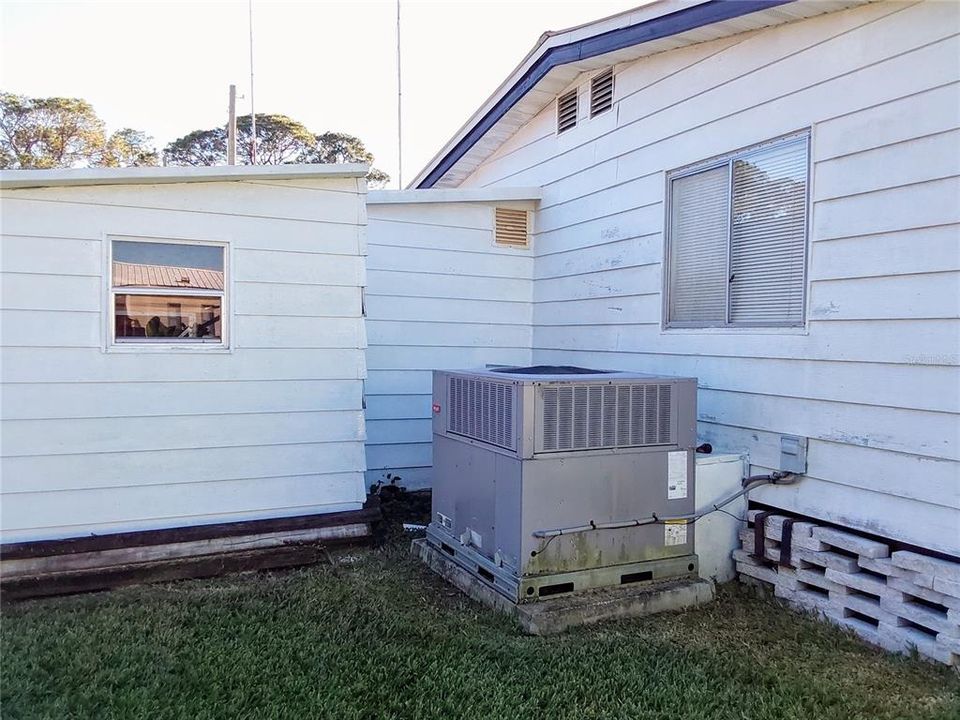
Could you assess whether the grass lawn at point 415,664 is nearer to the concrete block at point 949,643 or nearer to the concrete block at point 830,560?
the concrete block at point 949,643

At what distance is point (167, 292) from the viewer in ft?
16.4

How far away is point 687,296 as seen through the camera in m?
5.32

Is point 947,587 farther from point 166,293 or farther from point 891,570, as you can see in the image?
point 166,293

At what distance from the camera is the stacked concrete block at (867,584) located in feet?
11.6

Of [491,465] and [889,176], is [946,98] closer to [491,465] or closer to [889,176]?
[889,176]

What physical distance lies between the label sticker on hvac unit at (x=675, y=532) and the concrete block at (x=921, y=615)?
3.56 feet

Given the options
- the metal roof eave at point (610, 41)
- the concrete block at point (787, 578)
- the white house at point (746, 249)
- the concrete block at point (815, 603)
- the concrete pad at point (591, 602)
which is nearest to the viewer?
the white house at point (746, 249)

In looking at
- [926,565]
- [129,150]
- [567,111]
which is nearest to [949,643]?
[926,565]

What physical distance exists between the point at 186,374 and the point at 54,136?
22.9 meters

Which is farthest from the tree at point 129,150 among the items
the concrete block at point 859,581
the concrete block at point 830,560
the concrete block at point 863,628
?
the concrete block at point 863,628

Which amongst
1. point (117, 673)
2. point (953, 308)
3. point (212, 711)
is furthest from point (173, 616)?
point (953, 308)

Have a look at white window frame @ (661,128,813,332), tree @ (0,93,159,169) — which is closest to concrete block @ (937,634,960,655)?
white window frame @ (661,128,813,332)

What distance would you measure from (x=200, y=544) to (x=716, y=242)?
13.3 feet

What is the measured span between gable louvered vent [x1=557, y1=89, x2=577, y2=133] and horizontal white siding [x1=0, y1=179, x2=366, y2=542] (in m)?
2.34
